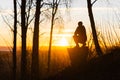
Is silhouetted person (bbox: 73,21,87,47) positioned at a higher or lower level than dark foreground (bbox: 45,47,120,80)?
higher

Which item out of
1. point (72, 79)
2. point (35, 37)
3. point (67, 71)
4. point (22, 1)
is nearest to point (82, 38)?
point (67, 71)

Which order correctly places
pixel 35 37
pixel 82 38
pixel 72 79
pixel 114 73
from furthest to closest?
pixel 35 37, pixel 82 38, pixel 72 79, pixel 114 73

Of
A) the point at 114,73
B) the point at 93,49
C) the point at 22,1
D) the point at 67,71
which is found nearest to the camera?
the point at 114,73

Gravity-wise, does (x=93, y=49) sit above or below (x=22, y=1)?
below

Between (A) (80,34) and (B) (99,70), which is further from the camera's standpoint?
(A) (80,34)

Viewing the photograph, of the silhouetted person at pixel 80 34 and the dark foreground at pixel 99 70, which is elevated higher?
the silhouetted person at pixel 80 34

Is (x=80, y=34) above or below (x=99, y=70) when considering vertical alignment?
above

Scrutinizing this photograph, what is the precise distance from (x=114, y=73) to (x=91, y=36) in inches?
455

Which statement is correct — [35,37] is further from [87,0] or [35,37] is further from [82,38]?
[82,38]

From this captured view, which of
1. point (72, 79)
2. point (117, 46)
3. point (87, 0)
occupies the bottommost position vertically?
point (72, 79)

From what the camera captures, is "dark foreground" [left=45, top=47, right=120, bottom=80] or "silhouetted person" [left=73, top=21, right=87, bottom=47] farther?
"silhouetted person" [left=73, top=21, right=87, bottom=47]

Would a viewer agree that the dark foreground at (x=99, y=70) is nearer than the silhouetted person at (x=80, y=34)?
Yes

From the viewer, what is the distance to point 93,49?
993 inches

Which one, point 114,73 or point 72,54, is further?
point 72,54
